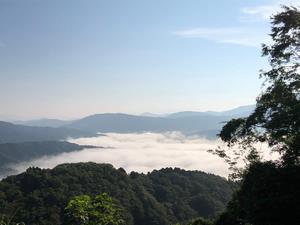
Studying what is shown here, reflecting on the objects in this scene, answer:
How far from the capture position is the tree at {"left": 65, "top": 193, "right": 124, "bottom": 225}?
47.3 feet

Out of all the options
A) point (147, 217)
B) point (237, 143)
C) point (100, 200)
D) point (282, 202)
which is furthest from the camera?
point (147, 217)

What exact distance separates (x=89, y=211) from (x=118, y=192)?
108 m

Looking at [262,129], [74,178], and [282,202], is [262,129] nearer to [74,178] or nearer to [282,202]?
[282,202]

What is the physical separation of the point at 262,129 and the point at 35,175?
105m

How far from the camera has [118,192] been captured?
12019 centimetres

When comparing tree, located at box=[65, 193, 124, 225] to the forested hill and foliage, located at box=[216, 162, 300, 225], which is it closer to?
foliage, located at box=[216, 162, 300, 225]

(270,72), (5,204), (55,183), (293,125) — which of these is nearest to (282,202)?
(293,125)

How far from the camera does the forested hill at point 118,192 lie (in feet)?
337

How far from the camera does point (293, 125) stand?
58.3 ft

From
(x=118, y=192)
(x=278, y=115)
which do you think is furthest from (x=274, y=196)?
(x=118, y=192)

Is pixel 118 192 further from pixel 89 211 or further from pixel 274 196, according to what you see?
pixel 89 211

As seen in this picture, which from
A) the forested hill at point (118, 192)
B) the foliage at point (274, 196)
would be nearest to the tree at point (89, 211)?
the foliage at point (274, 196)

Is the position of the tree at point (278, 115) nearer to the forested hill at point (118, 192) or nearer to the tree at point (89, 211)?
the tree at point (89, 211)

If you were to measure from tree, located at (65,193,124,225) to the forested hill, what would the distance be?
83.7m
